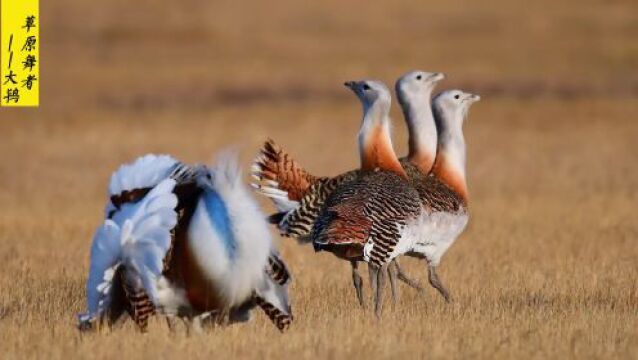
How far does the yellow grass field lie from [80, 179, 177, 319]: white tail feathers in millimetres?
315

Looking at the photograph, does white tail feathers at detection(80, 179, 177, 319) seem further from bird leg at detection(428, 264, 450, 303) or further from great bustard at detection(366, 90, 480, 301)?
bird leg at detection(428, 264, 450, 303)

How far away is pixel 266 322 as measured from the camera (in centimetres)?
680

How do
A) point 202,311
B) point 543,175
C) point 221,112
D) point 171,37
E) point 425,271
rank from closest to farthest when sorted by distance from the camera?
point 202,311 < point 425,271 < point 543,175 < point 221,112 < point 171,37

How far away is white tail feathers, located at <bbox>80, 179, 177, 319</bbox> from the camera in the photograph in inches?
218

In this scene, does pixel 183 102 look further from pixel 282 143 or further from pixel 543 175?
pixel 543 175

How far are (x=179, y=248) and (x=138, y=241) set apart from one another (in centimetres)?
19

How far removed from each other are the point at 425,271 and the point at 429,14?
72.7 feet

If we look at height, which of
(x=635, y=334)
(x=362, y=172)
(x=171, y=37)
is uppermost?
(x=171, y=37)

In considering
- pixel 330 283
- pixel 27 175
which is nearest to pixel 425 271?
pixel 330 283

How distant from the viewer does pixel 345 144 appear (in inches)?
765

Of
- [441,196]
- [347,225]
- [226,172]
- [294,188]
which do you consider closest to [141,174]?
[226,172]

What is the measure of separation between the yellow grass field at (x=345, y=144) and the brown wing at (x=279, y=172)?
66cm

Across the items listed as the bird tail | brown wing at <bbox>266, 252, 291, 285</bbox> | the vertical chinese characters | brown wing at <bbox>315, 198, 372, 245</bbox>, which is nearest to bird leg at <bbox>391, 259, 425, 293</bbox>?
the bird tail

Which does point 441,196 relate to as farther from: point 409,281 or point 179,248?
point 179,248
